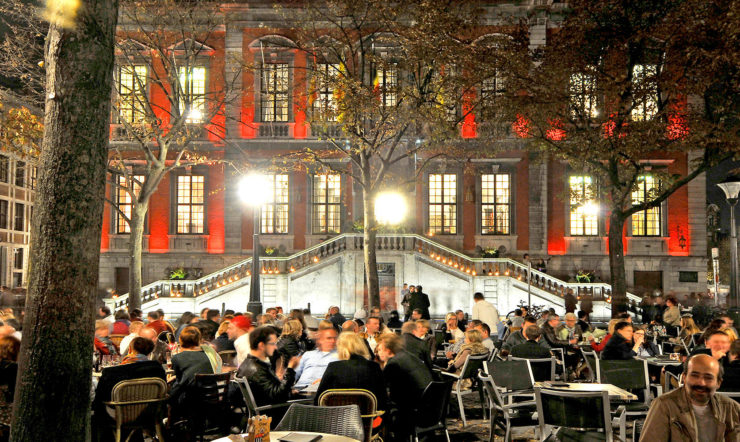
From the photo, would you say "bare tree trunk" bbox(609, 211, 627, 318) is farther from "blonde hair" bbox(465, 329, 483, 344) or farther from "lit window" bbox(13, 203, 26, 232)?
"lit window" bbox(13, 203, 26, 232)

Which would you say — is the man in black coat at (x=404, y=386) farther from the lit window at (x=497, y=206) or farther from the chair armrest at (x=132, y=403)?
the lit window at (x=497, y=206)

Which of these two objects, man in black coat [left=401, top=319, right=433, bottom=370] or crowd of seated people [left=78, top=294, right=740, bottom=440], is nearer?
crowd of seated people [left=78, top=294, right=740, bottom=440]

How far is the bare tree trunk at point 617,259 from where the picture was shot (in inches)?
801

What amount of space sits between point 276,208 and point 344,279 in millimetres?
5529

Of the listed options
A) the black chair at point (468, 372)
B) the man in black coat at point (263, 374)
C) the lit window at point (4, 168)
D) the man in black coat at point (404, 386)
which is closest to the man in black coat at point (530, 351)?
the black chair at point (468, 372)

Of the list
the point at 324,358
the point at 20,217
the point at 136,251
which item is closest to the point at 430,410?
the point at 324,358

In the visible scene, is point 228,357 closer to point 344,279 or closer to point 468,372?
point 468,372

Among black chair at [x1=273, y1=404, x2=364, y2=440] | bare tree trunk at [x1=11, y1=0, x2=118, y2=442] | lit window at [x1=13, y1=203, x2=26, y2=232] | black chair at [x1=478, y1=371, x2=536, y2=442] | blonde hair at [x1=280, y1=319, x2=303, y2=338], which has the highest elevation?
lit window at [x1=13, y1=203, x2=26, y2=232]

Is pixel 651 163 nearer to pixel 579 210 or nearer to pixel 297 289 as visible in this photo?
pixel 579 210

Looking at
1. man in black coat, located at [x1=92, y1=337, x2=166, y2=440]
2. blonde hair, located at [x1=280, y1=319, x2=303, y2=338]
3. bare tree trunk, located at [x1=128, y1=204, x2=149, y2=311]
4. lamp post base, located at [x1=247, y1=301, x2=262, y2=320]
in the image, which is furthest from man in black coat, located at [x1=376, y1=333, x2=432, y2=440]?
bare tree trunk, located at [x1=128, y1=204, x2=149, y2=311]

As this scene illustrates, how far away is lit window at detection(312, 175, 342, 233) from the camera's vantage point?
104ft

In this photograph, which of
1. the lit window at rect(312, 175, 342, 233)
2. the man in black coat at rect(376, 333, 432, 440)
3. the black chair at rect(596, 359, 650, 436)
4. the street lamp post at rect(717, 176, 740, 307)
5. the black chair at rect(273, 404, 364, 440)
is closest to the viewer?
the black chair at rect(273, 404, 364, 440)

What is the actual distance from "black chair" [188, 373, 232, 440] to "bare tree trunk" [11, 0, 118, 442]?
3100mm

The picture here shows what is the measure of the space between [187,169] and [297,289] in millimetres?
7893
